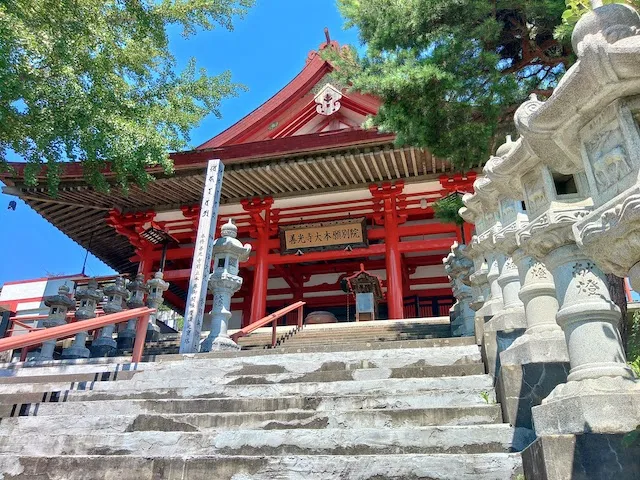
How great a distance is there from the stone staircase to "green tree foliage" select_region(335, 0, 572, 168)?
2.39 meters

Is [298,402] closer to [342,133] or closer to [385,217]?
[342,133]

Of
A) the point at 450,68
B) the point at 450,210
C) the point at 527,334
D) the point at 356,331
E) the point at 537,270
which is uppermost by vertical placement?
the point at 450,68

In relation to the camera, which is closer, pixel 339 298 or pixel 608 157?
pixel 608 157

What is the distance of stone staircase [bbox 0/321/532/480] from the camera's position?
9.18 ft

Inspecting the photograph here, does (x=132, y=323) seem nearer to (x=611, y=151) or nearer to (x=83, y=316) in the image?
(x=83, y=316)

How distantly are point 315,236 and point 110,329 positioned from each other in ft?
17.3

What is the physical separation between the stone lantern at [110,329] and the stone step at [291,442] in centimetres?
448

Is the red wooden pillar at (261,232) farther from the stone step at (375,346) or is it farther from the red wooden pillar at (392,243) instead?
the stone step at (375,346)

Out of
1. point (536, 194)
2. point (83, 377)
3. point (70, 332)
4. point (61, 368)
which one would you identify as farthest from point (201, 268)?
point (536, 194)

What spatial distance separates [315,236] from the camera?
468 inches

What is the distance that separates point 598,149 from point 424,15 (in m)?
4.02

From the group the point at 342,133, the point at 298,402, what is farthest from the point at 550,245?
the point at 342,133

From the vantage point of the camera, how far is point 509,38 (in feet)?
19.9

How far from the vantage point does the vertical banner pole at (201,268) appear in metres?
6.29
